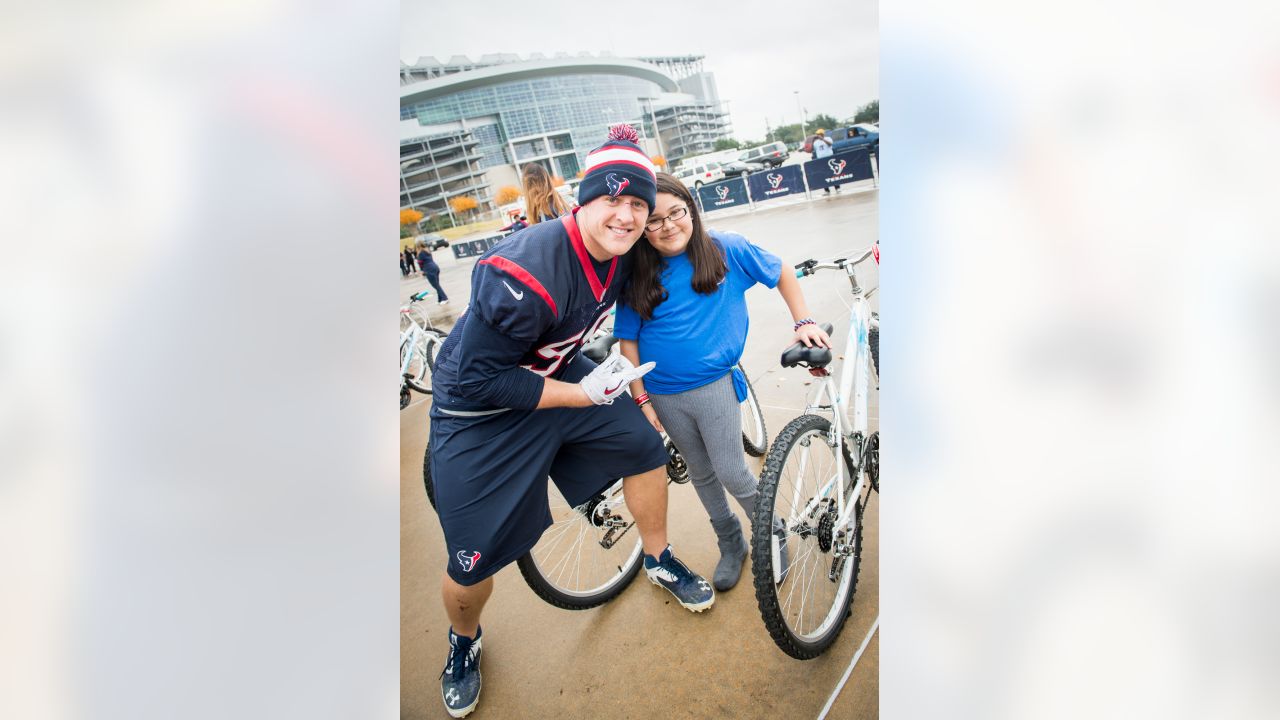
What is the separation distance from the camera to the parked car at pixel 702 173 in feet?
52.0

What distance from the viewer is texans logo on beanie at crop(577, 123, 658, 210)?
48.6 inches

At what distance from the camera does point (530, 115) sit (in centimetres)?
1861

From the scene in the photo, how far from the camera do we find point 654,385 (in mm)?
1724

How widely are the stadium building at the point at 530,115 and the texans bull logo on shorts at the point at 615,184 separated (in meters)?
0.44

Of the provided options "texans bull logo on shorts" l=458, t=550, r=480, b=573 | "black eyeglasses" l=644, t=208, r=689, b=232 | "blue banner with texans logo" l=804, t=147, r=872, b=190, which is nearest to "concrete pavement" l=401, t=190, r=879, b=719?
"texans bull logo on shorts" l=458, t=550, r=480, b=573

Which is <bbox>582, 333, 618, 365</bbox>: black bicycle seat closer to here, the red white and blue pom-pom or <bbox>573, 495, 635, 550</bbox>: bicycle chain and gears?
<bbox>573, 495, 635, 550</bbox>: bicycle chain and gears

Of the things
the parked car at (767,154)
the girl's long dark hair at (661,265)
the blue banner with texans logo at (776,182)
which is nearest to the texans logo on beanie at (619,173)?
the girl's long dark hair at (661,265)

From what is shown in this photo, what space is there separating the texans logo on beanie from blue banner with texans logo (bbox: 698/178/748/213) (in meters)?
11.3

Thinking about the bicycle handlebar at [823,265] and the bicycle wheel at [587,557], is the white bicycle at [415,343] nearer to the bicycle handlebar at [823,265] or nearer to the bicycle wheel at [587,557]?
the bicycle wheel at [587,557]

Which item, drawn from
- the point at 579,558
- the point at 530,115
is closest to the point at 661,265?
the point at 579,558

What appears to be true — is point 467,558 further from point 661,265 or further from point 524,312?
point 661,265
